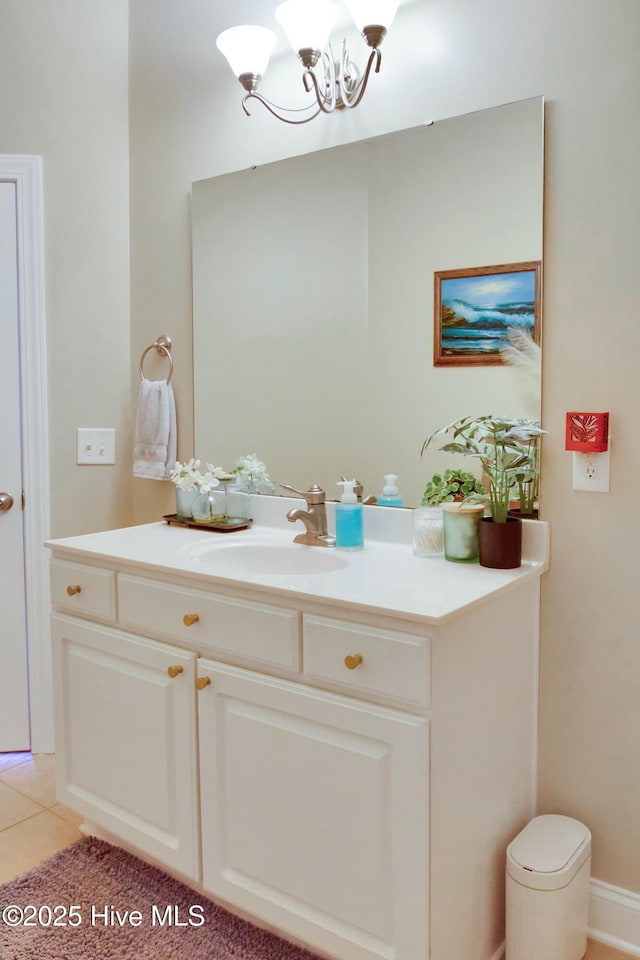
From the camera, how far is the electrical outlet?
1657 mm

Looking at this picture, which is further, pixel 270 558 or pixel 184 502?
pixel 184 502

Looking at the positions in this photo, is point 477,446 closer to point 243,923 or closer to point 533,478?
point 533,478

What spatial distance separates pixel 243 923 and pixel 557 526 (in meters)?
1.14

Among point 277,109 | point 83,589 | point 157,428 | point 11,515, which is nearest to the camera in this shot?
point 83,589

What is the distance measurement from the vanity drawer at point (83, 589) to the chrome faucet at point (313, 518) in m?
0.48

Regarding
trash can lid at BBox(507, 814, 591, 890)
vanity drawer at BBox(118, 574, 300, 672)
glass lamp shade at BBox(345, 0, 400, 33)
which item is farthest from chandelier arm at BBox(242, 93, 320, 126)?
trash can lid at BBox(507, 814, 591, 890)

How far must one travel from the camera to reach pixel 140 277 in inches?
100

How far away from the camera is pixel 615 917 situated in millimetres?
1713

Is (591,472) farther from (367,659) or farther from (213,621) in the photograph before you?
(213,621)

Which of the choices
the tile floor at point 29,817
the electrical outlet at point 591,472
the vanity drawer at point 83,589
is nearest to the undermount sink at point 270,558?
the vanity drawer at point 83,589

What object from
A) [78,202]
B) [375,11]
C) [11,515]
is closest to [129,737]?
[11,515]

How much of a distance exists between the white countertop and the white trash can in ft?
1.78

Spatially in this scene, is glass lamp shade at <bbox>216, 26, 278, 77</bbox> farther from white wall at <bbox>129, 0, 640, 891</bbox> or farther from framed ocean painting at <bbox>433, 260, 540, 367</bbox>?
framed ocean painting at <bbox>433, 260, 540, 367</bbox>

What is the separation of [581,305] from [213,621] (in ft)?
3.39
